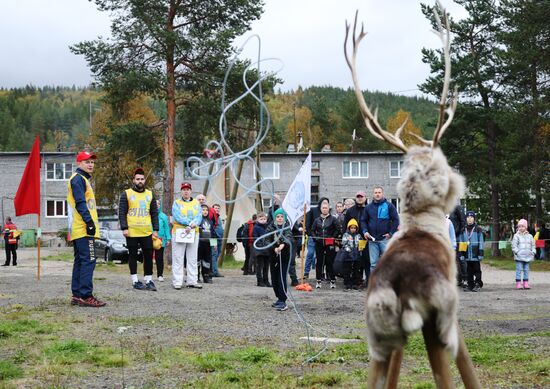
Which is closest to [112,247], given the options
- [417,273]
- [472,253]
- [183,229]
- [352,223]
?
[183,229]

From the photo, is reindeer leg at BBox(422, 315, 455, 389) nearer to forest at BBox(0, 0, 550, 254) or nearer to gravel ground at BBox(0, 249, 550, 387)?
gravel ground at BBox(0, 249, 550, 387)

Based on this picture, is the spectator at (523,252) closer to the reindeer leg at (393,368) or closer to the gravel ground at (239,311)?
the gravel ground at (239,311)

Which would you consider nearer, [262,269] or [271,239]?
[271,239]

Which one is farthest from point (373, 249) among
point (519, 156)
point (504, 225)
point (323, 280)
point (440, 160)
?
point (504, 225)

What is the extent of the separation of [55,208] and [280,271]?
56.6 m

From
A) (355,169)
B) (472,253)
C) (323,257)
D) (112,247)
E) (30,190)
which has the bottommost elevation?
(112,247)

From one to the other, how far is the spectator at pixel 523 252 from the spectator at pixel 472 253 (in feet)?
3.23

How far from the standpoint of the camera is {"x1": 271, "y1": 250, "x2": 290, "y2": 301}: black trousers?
11.4 m

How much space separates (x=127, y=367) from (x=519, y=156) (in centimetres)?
3198

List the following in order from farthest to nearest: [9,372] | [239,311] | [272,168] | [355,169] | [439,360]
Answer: [355,169], [272,168], [239,311], [9,372], [439,360]

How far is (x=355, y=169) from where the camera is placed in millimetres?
62250

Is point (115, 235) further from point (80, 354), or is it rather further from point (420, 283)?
point (420, 283)

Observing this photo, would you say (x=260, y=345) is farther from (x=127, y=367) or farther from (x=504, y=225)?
(x=504, y=225)

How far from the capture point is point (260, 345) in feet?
26.2
